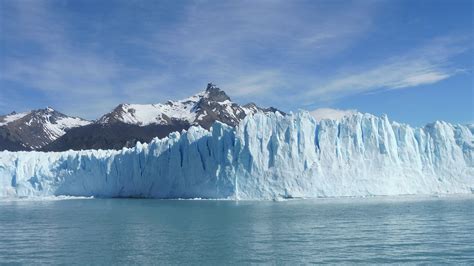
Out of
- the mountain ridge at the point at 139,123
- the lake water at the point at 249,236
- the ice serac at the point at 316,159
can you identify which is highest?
the mountain ridge at the point at 139,123

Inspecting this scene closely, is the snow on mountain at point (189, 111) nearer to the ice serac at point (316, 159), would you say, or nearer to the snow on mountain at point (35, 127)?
the snow on mountain at point (35, 127)

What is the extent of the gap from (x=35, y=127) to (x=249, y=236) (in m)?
130

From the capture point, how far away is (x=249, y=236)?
47.9ft

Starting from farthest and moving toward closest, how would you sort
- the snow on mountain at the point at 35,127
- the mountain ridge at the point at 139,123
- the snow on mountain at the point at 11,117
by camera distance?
the snow on mountain at the point at 11,117 → the snow on mountain at the point at 35,127 → the mountain ridge at the point at 139,123

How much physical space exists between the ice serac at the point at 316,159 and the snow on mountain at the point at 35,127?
3335 inches

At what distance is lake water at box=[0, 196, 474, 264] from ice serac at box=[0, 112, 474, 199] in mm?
6376

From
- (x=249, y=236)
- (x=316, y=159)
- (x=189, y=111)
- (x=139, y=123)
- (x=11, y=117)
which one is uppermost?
(x=11, y=117)

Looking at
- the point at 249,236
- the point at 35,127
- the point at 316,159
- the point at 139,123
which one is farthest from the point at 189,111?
the point at 249,236

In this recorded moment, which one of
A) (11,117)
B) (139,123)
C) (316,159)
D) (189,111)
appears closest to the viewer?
(316,159)

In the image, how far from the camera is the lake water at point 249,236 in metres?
11.5

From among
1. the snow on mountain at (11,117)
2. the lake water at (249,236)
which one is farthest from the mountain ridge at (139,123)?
the lake water at (249,236)

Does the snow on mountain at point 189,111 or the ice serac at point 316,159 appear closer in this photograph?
the ice serac at point 316,159

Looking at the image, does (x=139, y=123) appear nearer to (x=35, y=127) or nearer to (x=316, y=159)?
(x=35, y=127)

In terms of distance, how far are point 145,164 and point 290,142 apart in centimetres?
1025
